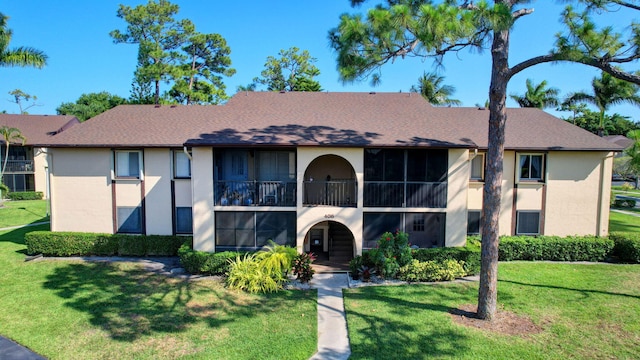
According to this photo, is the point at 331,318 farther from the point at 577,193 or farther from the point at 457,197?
the point at 577,193

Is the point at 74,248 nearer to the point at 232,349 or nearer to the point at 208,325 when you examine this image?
the point at 208,325

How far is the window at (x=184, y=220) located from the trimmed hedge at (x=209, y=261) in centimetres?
293

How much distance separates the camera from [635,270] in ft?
45.2

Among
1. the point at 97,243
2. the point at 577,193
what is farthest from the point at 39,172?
the point at 577,193

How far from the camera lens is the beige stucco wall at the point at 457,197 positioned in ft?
46.6

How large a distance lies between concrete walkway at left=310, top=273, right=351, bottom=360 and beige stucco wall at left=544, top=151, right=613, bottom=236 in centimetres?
1082

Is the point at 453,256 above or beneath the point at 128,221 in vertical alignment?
beneath

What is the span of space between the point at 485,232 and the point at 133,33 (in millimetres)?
37940

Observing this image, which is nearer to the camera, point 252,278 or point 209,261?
point 252,278

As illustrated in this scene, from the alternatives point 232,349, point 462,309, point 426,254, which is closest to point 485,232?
point 462,309

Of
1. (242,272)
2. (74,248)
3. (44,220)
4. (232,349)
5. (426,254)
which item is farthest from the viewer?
(44,220)

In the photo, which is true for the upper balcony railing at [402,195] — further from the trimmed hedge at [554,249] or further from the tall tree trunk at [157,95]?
the tall tree trunk at [157,95]

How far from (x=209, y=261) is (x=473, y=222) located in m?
12.0

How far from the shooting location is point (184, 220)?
16484 mm
